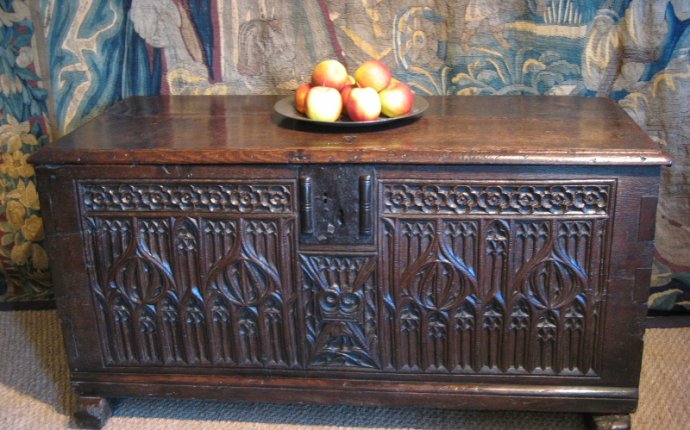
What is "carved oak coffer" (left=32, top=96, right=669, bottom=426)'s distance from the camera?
1.68 m

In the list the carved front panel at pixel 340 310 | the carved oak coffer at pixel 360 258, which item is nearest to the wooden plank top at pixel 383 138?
the carved oak coffer at pixel 360 258

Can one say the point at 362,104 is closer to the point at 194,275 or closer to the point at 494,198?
the point at 494,198

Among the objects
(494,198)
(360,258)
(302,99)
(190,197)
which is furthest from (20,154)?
(494,198)

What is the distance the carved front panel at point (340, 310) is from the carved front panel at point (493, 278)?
0.04 m

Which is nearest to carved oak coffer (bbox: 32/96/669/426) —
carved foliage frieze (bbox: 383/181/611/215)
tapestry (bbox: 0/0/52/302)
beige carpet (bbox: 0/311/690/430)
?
Answer: carved foliage frieze (bbox: 383/181/611/215)

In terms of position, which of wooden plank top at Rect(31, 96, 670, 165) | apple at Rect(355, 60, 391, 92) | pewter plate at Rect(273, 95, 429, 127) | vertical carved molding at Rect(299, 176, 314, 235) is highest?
apple at Rect(355, 60, 391, 92)

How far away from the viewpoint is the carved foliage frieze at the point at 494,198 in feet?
5.46

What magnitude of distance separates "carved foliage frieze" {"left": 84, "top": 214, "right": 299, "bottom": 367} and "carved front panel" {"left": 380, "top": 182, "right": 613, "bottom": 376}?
0.83 ft

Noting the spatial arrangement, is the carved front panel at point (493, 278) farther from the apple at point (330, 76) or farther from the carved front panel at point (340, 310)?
the apple at point (330, 76)

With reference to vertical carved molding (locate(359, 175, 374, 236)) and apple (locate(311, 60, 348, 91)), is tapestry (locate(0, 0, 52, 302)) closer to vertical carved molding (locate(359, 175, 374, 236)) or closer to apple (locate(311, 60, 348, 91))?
apple (locate(311, 60, 348, 91))

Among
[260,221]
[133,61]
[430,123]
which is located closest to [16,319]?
[133,61]

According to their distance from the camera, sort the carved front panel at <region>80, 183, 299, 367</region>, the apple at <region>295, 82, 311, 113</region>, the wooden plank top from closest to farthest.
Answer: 1. the wooden plank top
2. the carved front panel at <region>80, 183, 299, 367</region>
3. the apple at <region>295, 82, 311, 113</region>

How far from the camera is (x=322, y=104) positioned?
1794 millimetres

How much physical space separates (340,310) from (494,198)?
0.44m
